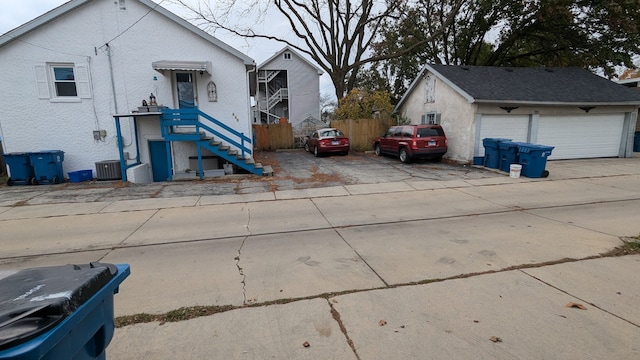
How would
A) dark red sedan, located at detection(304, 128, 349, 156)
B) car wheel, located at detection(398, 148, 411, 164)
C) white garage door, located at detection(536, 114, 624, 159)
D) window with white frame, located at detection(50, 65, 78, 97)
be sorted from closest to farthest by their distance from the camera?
window with white frame, located at detection(50, 65, 78, 97), car wheel, located at detection(398, 148, 411, 164), white garage door, located at detection(536, 114, 624, 159), dark red sedan, located at detection(304, 128, 349, 156)

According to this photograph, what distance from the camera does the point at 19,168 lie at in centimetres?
1148

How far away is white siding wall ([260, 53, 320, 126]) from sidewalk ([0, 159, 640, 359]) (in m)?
28.1

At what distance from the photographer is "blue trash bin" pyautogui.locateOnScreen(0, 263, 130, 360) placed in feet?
4.07

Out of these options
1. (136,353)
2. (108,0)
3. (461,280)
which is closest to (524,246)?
(461,280)

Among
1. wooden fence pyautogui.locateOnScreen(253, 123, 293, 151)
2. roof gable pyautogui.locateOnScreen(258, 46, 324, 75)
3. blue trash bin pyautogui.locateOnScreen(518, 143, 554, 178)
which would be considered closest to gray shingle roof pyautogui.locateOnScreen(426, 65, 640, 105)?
blue trash bin pyautogui.locateOnScreen(518, 143, 554, 178)

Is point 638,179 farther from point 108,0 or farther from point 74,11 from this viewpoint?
point 74,11

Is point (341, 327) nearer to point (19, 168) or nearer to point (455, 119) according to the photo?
point (19, 168)

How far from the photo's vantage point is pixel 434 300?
3518mm

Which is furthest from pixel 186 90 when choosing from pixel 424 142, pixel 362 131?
pixel 362 131

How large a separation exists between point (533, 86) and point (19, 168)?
2194 centimetres

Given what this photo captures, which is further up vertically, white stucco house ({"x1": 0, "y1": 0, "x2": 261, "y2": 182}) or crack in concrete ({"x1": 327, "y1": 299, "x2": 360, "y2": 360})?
white stucco house ({"x1": 0, "y1": 0, "x2": 261, "y2": 182})

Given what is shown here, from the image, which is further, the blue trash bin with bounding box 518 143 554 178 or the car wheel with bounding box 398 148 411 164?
the car wheel with bounding box 398 148 411 164

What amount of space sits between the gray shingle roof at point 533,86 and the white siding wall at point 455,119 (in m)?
0.64

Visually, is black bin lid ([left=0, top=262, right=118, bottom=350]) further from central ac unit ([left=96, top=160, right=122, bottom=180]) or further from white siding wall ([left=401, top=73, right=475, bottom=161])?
white siding wall ([left=401, top=73, right=475, bottom=161])
